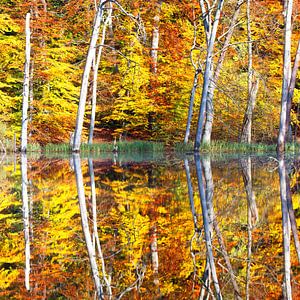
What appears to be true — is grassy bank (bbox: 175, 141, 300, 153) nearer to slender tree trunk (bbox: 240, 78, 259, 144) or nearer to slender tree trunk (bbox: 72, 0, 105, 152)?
slender tree trunk (bbox: 240, 78, 259, 144)

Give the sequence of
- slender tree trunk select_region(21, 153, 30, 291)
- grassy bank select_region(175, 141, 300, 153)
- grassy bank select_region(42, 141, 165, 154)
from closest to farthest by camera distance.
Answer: slender tree trunk select_region(21, 153, 30, 291)
grassy bank select_region(175, 141, 300, 153)
grassy bank select_region(42, 141, 165, 154)

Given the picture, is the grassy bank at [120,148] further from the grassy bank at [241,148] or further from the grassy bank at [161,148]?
the grassy bank at [241,148]

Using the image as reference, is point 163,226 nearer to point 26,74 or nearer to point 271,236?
point 271,236

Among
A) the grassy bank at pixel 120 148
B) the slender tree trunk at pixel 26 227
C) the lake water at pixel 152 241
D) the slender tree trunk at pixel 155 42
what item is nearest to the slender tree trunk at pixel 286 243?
the lake water at pixel 152 241

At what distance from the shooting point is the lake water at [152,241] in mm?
4188

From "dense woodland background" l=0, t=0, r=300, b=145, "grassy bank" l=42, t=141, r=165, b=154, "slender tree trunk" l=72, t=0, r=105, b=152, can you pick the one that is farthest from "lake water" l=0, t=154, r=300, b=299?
"dense woodland background" l=0, t=0, r=300, b=145

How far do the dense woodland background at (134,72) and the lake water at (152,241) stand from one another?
675 inches

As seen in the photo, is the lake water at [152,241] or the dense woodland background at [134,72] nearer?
the lake water at [152,241]

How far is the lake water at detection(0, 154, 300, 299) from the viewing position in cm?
419

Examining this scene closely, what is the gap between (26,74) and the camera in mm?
24375

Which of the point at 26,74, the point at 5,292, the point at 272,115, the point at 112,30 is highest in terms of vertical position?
the point at 112,30

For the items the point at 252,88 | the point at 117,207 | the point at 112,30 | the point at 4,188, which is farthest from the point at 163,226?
the point at 112,30

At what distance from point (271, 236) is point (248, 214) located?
986mm

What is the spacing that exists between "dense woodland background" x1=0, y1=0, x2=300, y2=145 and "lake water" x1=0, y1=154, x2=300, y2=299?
1713 cm
